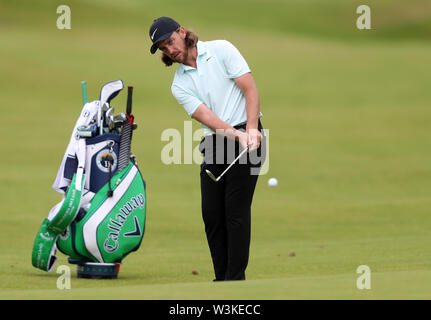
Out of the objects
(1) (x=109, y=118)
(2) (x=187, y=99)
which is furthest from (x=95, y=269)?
(2) (x=187, y=99)

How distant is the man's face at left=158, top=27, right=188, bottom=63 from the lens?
16.4ft

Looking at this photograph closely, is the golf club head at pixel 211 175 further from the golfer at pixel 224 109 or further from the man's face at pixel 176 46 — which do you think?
the man's face at pixel 176 46

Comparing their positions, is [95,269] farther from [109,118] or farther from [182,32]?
[182,32]

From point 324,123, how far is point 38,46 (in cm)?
898

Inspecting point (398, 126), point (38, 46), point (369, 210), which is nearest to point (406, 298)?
point (369, 210)

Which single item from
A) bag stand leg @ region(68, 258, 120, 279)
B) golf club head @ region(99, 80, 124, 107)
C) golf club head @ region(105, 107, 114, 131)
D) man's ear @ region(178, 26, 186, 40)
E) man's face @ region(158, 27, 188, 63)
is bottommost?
bag stand leg @ region(68, 258, 120, 279)

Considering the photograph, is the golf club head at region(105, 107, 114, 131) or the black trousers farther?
the golf club head at region(105, 107, 114, 131)

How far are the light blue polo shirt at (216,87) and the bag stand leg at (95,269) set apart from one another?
121cm

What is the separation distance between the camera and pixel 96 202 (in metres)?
5.68

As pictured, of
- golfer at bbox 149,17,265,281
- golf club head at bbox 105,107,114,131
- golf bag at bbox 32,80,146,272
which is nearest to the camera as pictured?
golfer at bbox 149,17,265,281

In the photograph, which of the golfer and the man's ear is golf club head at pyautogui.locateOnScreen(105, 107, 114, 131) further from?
the man's ear

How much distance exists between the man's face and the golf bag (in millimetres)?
856

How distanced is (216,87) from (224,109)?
→ 127mm

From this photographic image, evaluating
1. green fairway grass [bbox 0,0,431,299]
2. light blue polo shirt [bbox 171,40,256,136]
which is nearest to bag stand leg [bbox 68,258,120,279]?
green fairway grass [bbox 0,0,431,299]
